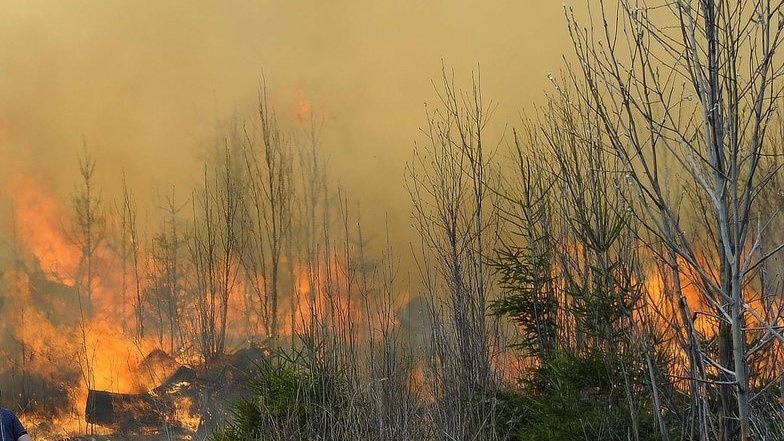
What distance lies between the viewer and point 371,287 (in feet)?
21.3

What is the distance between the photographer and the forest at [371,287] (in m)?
4.53

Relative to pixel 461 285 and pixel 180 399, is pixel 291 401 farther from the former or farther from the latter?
pixel 180 399

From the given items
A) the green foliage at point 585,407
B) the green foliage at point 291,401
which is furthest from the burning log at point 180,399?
the green foliage at point 585,407

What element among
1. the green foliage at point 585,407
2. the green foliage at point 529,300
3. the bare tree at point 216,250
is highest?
the bare tree at point 216,250

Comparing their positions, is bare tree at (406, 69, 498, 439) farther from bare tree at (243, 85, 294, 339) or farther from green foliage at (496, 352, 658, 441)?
bare tree at (243, 85, 294, 339)

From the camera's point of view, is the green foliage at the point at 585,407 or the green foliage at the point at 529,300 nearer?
the green foliage at the point at 585,407

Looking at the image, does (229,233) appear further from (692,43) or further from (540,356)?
(692,43)

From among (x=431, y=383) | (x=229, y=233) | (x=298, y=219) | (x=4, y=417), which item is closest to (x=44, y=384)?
(x=229, y=233)

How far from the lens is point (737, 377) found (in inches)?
65.4

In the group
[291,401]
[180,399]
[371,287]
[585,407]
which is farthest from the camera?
[180,399]

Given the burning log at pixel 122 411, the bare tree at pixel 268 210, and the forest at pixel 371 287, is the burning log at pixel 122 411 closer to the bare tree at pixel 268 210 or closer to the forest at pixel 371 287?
the forest at pixel 371 287

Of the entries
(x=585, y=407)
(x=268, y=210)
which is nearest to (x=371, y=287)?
(x=585, y=407)

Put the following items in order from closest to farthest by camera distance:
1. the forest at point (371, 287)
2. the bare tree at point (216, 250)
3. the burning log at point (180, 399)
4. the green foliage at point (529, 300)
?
1. the forest at point (371, 287)
2. the green foliage at point (529, 300)
3. the burning log at point (180, 399)
4. the bare tree at point (216, 250)

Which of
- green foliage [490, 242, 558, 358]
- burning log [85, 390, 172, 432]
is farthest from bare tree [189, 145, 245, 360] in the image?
green foliage [490, 242, 558, 358]
